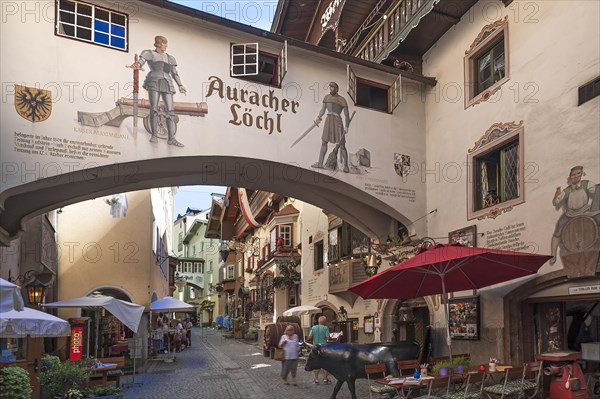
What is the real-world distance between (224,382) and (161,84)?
321 inches

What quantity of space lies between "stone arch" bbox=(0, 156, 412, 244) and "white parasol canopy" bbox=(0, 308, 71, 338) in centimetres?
240

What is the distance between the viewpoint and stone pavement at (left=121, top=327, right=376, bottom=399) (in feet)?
43.8

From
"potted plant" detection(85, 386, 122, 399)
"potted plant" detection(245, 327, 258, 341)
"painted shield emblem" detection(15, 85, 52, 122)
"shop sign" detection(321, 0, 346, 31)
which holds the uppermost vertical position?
"shop sign" detection(321, 0, 346, 31)

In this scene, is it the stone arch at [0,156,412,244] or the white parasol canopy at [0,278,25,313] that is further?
the stone arch at [0,156,412,244]

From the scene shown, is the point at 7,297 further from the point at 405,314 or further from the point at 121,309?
the point at 405,314

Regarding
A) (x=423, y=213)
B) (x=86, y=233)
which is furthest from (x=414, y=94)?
(x=86, y=233)

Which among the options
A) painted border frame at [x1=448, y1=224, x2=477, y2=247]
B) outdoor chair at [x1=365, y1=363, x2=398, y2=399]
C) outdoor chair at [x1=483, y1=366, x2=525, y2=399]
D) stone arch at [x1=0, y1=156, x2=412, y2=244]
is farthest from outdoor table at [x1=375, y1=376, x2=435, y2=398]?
stone arch at [x1=0, y1=156, x2=412, y2=244]

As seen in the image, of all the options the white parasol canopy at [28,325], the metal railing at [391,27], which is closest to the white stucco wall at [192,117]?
the metal railing at [391,27]

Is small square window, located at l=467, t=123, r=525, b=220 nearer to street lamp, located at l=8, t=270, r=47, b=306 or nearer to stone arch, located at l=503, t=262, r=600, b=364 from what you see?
stone arch, located at l=503, t=262, r=600, b=364

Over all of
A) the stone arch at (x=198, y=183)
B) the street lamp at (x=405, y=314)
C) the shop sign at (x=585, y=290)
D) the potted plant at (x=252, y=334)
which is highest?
the stone arch at (x=198, y=183)

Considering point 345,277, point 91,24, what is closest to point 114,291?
point 345,277

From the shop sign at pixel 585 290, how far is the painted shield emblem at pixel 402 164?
6.07 metres

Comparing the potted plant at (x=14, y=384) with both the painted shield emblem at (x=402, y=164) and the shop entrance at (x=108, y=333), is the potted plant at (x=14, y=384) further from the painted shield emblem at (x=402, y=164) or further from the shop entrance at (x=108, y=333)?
the shop entrance at (x=108, y=333)

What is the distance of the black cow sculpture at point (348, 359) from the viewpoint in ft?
37.1
